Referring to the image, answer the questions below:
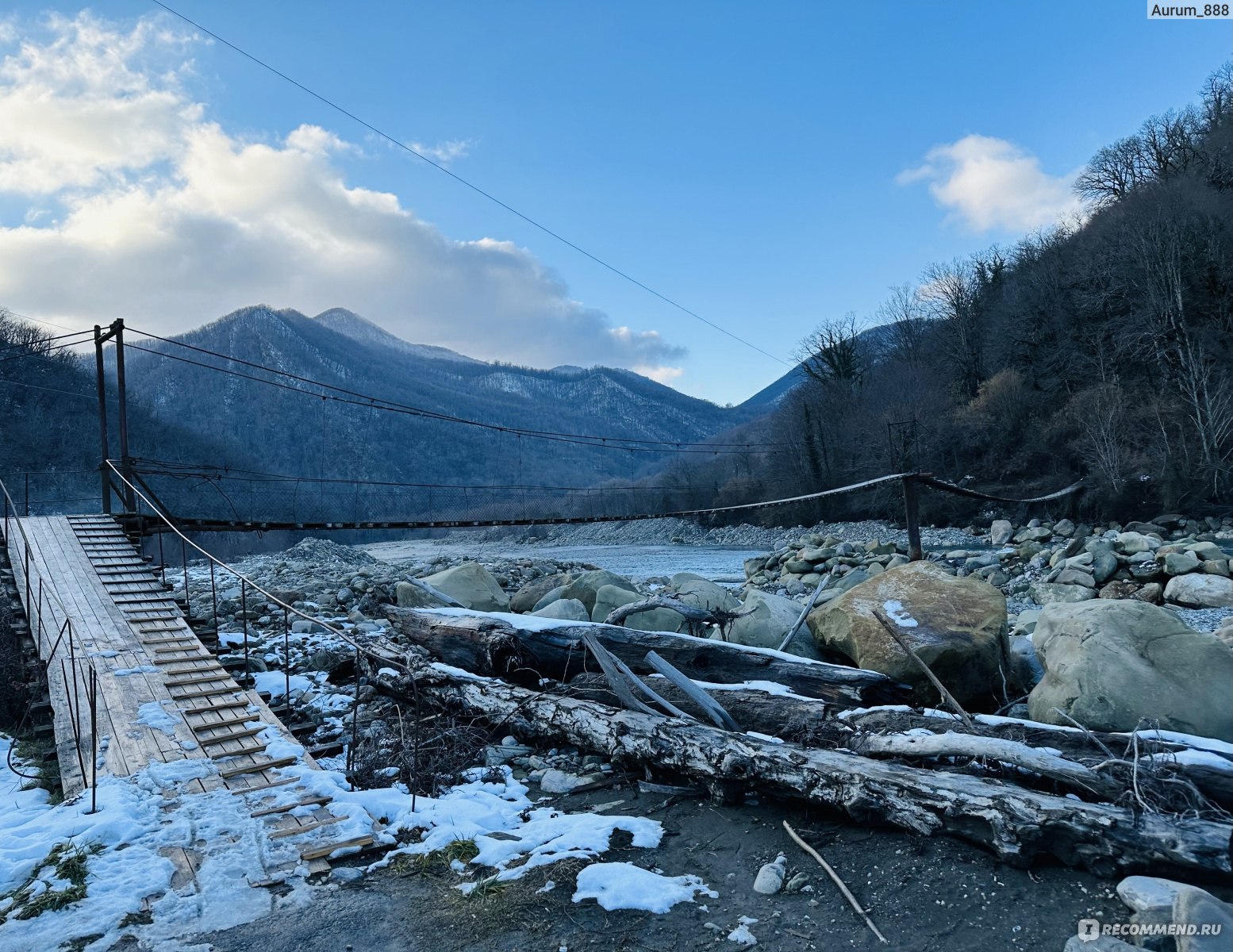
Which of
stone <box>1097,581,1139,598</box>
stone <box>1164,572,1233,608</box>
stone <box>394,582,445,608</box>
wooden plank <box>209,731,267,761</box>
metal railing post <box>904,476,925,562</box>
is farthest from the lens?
stone <box>394,582,445,608</box>

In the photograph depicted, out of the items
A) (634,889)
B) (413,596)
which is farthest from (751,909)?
(413,596)

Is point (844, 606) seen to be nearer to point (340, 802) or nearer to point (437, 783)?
point (437, 783)

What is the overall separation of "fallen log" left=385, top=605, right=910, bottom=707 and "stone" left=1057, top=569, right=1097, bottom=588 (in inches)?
334

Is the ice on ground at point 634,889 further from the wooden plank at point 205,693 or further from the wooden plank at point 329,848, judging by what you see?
the wooden plank at point 205,693

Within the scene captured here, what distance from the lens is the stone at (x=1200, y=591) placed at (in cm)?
953

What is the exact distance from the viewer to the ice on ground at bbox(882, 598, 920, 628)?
605 cm

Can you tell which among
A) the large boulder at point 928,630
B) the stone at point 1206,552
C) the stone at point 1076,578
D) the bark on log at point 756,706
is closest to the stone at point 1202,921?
the bark on log at point 756,706

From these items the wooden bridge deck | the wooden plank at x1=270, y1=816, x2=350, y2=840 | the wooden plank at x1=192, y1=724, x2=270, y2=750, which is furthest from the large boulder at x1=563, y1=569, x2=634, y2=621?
the wooden plank at x1=270, y1=816, x2=350, y2=840

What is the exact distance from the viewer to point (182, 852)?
12.1 ft

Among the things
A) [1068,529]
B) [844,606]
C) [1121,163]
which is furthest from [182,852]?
[1121,163]

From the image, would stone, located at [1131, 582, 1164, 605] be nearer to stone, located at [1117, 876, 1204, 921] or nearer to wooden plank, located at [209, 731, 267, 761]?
stone, located at [1117, 876, 1204, 921]

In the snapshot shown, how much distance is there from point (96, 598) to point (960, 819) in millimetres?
9404

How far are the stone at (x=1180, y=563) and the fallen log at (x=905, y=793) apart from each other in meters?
9.80

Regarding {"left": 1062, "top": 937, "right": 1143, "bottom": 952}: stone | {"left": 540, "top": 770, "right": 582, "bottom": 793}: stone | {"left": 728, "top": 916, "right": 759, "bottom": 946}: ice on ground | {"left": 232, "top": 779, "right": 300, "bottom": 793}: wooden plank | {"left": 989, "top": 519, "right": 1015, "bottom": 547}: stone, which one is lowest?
{"left": 989, "top": 519, "right": 1015, "bottom": 547}: stone
